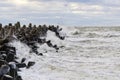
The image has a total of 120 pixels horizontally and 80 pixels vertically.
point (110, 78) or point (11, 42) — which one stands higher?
point (11, 42)

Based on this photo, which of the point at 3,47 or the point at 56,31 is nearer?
the point at 3,47

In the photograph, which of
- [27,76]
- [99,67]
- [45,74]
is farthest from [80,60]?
[27,76]

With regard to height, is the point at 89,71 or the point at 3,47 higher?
the point at 3,47

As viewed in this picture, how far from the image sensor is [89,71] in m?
11.5

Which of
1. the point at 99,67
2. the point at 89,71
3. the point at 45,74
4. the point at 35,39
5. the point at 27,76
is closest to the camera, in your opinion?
the point at 27,76

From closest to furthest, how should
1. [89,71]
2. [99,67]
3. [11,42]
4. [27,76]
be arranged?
[27,76], [89,71], [99,67], [11,42]

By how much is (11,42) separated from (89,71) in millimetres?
3259

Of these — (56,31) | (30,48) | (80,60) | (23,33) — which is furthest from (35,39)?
(56,31)

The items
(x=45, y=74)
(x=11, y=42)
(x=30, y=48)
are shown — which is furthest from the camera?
(x=30, y=48)

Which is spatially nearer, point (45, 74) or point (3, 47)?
point (45, 74)

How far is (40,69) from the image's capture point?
11.6 metres

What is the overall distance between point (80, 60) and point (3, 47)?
10.8ft

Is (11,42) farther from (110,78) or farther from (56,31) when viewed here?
(56,31)

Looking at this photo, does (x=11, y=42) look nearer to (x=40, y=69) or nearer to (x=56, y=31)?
(x=40, y=69)
